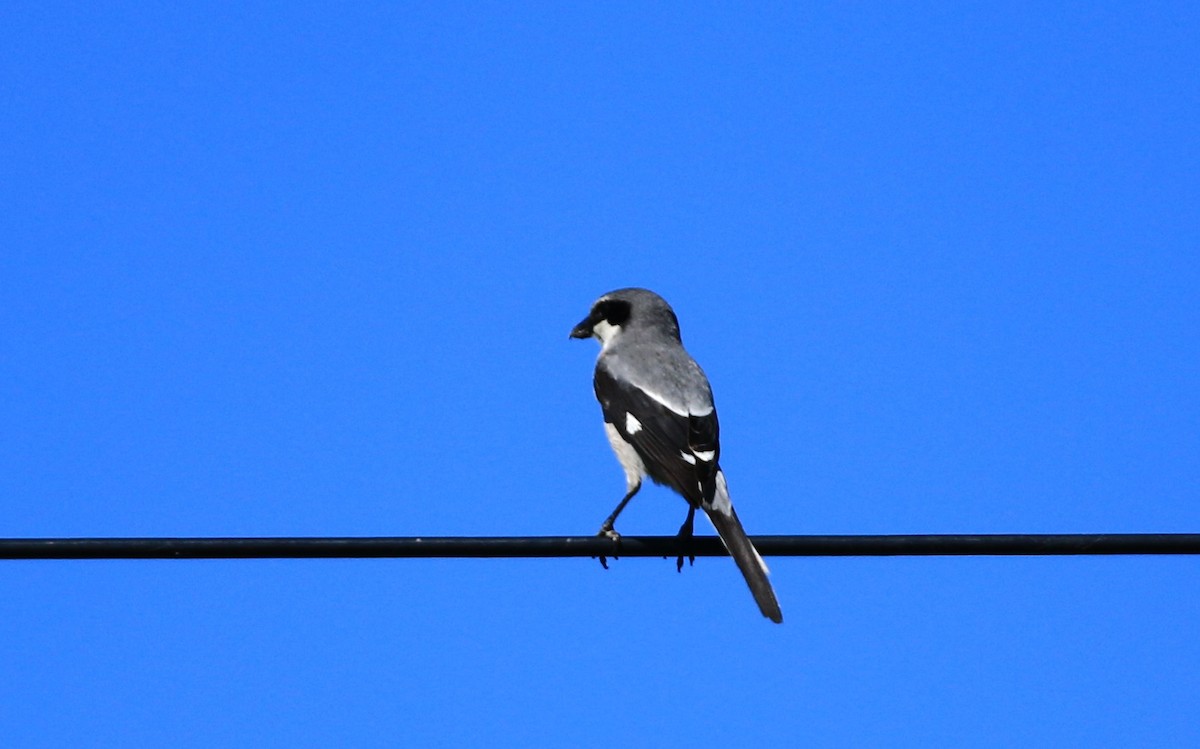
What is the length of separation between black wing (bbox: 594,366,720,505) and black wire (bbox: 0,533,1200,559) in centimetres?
203

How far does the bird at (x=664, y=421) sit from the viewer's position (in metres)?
7.78

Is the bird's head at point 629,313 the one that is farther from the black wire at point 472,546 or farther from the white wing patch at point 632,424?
the black wire at point 472,546

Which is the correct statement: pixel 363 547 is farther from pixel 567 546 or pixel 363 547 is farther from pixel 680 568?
pixel 680 568

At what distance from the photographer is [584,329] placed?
10.8 m

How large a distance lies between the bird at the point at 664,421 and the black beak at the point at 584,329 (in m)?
0.40

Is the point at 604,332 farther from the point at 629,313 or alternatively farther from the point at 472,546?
the point at 472,546

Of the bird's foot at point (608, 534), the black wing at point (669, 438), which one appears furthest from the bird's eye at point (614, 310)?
the bird's foot at point (608, 534)

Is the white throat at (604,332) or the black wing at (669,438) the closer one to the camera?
the black wing at (669,438)

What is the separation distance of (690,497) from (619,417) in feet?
3.52

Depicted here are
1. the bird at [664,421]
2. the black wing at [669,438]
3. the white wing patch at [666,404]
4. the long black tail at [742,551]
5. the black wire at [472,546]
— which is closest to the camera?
the black wire at [472,546]

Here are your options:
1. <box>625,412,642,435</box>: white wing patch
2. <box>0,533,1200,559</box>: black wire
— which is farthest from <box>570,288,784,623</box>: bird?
<box>0,533,1200,559</box>: black wire

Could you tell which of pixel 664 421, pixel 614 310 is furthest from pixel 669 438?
pixel 614 310

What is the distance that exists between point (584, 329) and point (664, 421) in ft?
7.84

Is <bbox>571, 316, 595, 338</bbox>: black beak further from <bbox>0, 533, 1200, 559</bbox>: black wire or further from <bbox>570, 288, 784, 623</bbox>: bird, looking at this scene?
<bbox>0, 533, 1200, 559</bbox>: black wire
